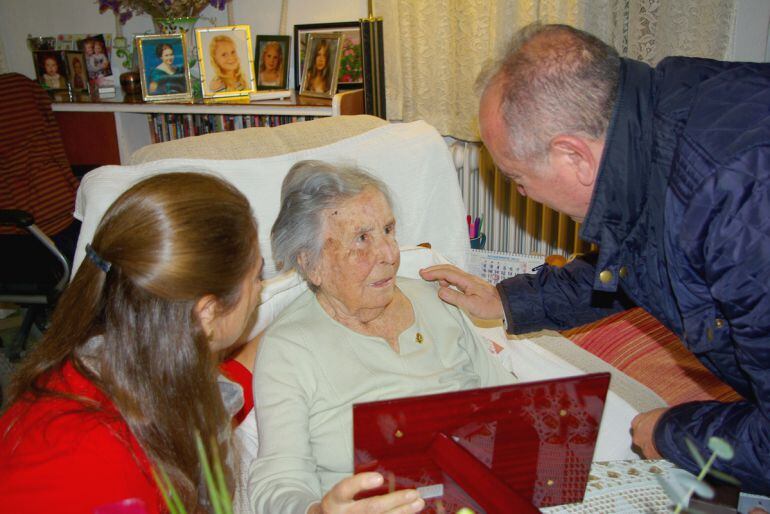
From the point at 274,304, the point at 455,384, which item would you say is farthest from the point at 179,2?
the point at 455,384

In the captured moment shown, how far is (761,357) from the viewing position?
1020mm

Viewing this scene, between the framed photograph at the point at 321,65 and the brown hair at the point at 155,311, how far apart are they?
223cm

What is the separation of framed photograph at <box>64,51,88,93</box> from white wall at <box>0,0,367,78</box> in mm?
187

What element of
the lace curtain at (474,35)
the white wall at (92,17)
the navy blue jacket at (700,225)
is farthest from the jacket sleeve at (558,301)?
the white wall at (92,17)

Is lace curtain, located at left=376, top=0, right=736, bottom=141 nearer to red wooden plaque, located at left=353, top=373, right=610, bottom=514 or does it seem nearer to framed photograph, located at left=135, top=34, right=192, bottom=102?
framed photograph, located at left=135, top=34, right=192, bottom=102

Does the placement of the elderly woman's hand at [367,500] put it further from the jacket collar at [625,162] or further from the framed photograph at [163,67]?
the framed photograph at [163,67]

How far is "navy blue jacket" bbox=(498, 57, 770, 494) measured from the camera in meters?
1.00

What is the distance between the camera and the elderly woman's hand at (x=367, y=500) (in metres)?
0.94

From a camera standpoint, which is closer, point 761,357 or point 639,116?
point 761,357

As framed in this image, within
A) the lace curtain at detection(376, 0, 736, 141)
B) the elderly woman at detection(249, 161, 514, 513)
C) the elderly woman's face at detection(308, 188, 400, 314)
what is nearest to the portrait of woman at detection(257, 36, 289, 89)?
the lace curtain at detection(376, 0, 736, 141)

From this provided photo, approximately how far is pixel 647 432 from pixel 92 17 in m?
4.02

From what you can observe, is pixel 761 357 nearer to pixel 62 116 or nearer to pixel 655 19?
pixel 655 19

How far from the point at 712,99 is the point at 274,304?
3.91ft

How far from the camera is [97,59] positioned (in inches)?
155
